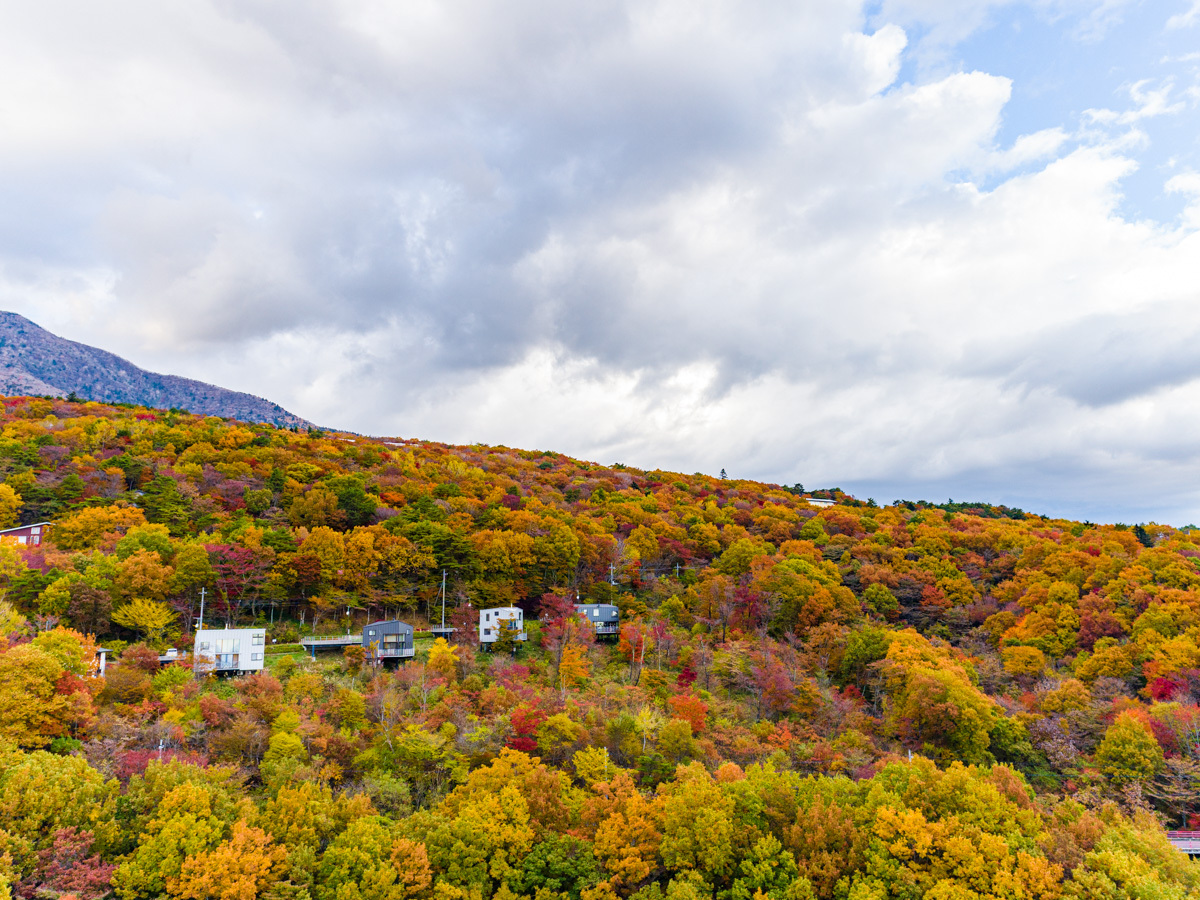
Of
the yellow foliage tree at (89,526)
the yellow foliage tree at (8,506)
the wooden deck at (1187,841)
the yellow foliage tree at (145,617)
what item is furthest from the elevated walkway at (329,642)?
the wooden deck at (1187,841)

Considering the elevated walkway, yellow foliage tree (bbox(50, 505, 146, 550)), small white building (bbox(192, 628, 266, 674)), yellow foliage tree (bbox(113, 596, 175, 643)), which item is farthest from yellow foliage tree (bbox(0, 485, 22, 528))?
the elevated walkway

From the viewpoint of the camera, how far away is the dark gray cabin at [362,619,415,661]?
46.2 meters

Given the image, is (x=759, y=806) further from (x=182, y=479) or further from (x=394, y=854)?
(x=182, y=479)

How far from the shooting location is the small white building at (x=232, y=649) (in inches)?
1614

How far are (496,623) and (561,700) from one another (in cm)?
1228

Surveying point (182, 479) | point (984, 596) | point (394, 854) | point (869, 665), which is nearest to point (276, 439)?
point (182, 479)

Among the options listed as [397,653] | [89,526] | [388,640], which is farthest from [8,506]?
[397,653]

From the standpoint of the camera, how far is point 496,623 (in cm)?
5116

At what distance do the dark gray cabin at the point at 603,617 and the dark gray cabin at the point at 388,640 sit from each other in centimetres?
1557

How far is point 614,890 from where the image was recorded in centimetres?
2692

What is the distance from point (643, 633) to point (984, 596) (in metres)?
36.8

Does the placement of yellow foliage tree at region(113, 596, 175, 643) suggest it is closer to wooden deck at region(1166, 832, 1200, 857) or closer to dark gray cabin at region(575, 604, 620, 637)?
dark gray cabin at region(575, 604, 620, 637)

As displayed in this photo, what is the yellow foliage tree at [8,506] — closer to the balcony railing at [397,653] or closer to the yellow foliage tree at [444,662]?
the balcony railing at [397,653]

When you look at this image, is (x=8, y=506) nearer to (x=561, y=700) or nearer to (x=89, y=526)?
(x=89, y=526)
